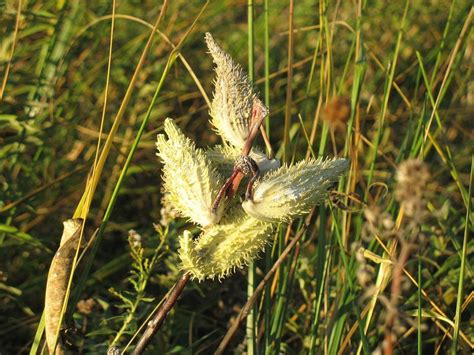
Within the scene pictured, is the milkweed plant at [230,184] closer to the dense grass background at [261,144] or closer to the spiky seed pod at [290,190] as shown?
the spiky seed pod at [290,190]

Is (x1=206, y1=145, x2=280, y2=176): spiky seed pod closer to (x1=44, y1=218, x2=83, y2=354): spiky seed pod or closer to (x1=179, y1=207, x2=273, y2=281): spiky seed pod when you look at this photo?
(x1=179, y1=207, x2=273, y2=281): spiky seed pod

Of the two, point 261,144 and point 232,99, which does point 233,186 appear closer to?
point 232,99

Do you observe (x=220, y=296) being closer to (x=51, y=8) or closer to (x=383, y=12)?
(x=51, y=8)

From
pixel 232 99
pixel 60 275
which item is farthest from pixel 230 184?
pixel 60 275

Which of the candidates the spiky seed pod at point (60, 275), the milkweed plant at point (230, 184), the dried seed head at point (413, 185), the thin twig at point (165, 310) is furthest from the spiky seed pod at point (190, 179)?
the dried seed head at point (413, 185)

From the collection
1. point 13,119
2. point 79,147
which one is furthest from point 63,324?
point 79,147

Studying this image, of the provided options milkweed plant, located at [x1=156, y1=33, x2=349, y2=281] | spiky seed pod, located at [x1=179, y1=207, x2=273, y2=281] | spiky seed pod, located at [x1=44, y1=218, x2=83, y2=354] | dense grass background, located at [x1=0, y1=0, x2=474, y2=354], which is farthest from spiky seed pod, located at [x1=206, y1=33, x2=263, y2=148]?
spiky seed pod, located at [x1=44, y1=218, x2=83, y2=354]
